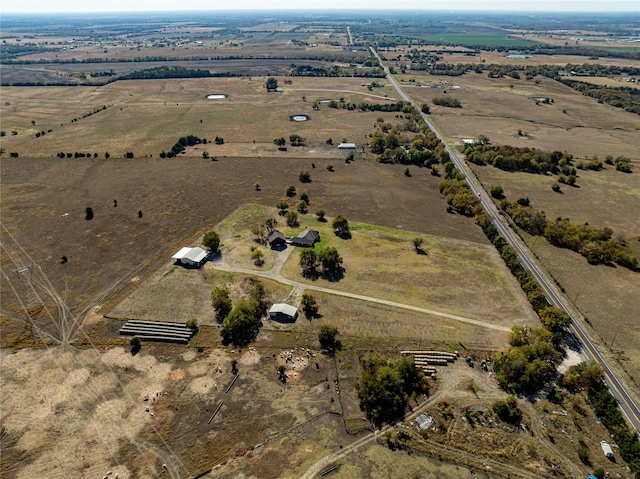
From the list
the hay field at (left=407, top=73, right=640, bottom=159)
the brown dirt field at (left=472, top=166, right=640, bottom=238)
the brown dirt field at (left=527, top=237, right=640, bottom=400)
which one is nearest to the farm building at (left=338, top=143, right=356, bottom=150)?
the hay field at (left=407, top=73, right=640, bottom=159)

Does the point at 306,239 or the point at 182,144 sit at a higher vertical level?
the point at 182,144

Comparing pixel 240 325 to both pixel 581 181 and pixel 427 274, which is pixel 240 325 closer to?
pixel 427 274

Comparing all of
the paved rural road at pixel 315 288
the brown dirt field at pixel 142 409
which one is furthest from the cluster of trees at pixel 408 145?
the brown dirt field at pixel 142 409

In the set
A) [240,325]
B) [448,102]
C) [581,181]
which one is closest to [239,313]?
[240,325]

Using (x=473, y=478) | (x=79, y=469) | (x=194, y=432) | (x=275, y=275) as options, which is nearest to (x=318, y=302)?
(x=275, y=275)

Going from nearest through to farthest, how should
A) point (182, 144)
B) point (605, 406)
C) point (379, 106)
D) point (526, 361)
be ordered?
point (605, 406) < point (526, 361) < point (182, 144) < point (379, 106)

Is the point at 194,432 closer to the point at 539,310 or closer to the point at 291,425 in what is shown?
the point at 291,425
